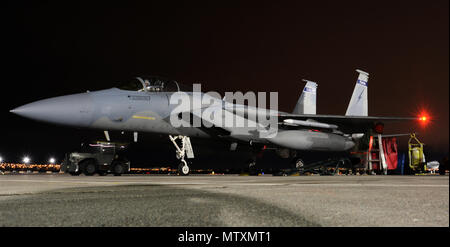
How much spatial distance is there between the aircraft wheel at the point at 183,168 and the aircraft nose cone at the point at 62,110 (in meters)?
4.75

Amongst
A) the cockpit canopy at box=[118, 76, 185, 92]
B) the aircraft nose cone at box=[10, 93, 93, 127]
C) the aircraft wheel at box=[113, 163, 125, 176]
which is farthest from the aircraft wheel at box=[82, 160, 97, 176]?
the aircraft nose cone at box=[10, 93, 93, 127]

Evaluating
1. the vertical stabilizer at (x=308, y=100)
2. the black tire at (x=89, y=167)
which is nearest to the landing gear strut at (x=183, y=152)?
the black tire at (x=89, y=167)

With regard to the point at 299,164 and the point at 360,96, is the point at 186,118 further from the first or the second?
the point at 360,96

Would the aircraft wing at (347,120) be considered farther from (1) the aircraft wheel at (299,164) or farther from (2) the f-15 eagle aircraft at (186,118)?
(1) the aircraft wheel at (299,164)

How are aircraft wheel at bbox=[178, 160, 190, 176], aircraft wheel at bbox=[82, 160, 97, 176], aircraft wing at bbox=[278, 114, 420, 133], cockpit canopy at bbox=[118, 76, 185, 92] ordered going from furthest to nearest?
aircraft wing at bbox=[278, 114, 420, 133] → aircraft wheel at bbox=[82, 160, 97, 176] → aircraft wheel at bbox=[178, 160, 190, 176] → cockpit canopy at bbox=[118, 76, 185, 92]

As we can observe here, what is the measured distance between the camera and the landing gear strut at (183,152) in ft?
49.1

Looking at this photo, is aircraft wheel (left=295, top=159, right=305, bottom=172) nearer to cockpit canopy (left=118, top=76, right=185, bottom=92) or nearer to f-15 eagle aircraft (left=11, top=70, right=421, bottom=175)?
f-15 eagle aircraft (left=11, top=70, right=421, bottom=175)

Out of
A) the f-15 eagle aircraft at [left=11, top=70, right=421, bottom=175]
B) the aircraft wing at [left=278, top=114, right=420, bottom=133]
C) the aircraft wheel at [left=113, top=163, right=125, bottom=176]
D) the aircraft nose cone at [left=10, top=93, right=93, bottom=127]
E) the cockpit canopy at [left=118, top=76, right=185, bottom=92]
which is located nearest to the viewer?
the aircraft nose cone at [left=10, top=93, right=93, bottom=127]

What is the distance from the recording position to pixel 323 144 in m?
16.5

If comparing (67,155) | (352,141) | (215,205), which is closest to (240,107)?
(352,141)

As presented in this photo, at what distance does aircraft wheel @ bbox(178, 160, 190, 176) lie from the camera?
14896 mm

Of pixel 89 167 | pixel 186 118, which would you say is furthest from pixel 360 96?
pixel 89 167

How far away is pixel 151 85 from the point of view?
13031mm
